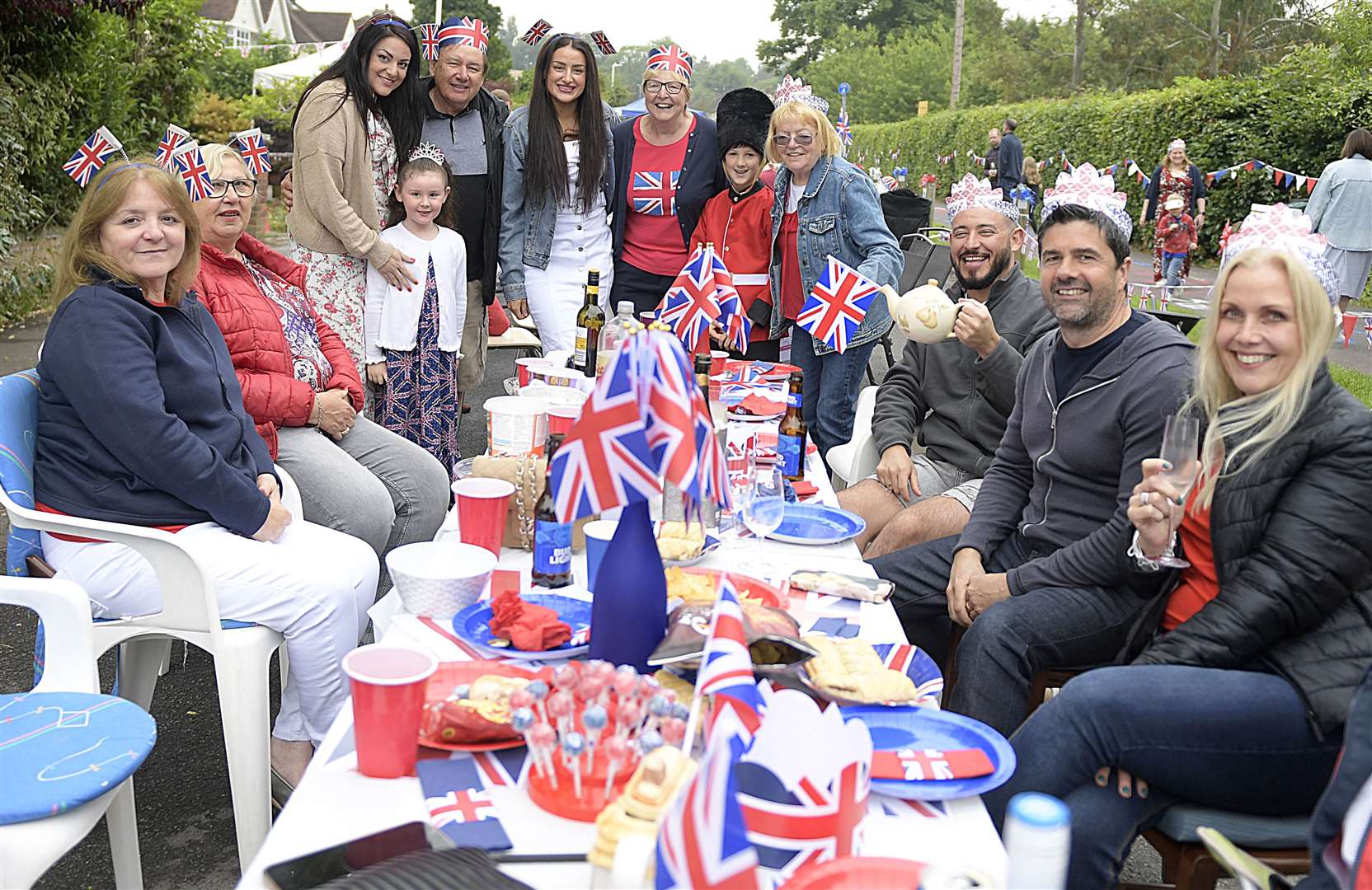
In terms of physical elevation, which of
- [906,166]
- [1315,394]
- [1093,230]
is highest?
[906,166]

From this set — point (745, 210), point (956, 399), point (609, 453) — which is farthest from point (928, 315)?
point (609, 453)

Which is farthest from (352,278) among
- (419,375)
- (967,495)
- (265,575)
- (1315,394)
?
(1315,394)

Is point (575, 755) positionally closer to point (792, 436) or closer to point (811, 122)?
point (792, 436)

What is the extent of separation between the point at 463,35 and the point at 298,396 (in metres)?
1.98

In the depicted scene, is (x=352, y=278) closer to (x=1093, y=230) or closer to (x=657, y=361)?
(x=1093, y=230)

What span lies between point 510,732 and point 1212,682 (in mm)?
1276

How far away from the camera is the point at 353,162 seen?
4.26 meters

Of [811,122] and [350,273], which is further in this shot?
[811,122]

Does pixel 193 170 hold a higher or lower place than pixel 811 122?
lower

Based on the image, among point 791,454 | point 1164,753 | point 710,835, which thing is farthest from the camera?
point 791,454

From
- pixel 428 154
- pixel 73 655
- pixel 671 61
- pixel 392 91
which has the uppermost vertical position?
pixel 671 61

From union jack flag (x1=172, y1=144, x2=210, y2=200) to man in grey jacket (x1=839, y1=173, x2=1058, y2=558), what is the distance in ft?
7.07

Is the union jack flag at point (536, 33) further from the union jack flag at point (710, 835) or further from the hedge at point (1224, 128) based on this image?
the hedge at point (1224, 128)

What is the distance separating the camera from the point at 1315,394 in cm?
208
